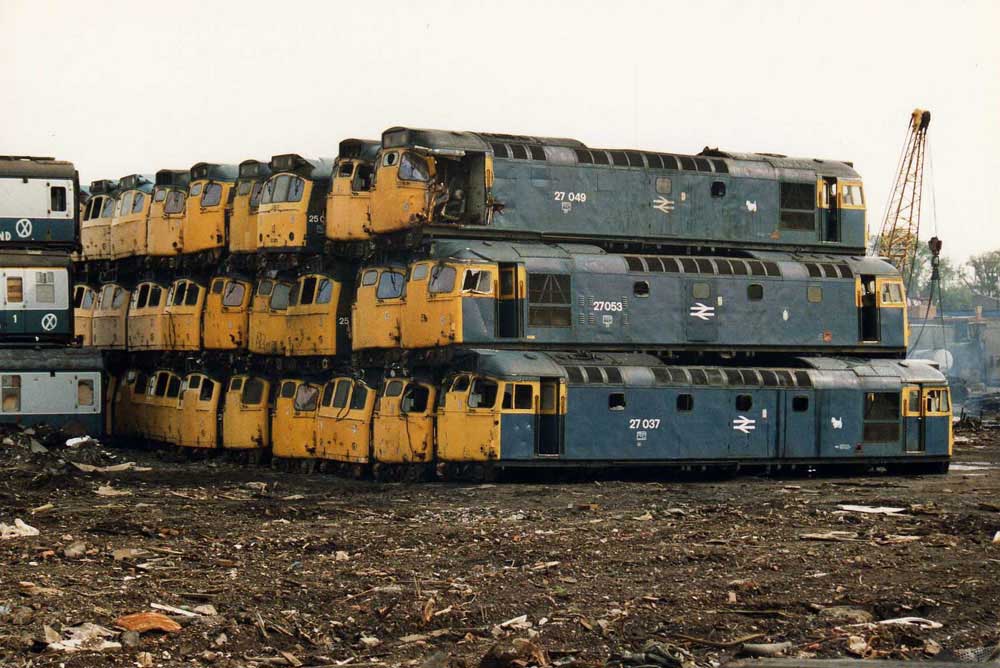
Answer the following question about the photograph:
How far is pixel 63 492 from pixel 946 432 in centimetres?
2568

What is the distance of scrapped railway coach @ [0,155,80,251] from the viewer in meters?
51.9

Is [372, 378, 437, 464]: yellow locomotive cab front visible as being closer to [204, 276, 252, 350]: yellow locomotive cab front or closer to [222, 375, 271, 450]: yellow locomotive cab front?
[222, 375, 271, 450]: yellow locomotive cab front

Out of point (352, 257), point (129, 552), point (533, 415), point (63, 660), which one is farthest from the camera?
point (352, 257)

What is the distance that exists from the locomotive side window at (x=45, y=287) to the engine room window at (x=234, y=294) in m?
6.61

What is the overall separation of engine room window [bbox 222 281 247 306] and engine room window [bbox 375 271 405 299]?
9314 millimetres

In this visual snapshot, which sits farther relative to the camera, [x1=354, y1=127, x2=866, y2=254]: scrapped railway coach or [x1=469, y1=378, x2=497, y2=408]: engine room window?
[x1=354, y1=127, x2=866, y2=254]: scrapped railway coach

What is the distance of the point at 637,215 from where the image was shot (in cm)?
4438

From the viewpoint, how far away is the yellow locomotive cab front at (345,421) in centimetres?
4106

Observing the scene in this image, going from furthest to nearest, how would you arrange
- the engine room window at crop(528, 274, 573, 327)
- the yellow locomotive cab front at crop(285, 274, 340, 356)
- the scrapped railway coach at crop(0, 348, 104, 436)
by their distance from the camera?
the scrapped railway coach at crop(0, 348, 104, 436) → the yellow locomotive cab front at crop(285, 274, 340, 356) → the engine room window at crop(528, 274, 573, 327)

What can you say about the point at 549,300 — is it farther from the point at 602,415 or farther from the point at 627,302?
the point at 602,415

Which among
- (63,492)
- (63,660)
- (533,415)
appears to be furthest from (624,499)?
(63,660)

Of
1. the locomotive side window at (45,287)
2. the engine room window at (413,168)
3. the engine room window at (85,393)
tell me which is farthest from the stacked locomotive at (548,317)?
the locomotive side window at (45,287)

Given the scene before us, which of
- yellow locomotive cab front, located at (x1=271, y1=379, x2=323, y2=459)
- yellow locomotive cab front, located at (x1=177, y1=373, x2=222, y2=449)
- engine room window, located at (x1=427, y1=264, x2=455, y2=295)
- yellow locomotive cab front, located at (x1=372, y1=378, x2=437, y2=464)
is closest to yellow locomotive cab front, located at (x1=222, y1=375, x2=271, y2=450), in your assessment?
yellow locomotive cab front, located at (x1=177, y1=373, x2=222, y2=449)

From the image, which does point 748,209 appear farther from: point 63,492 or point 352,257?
point 63,492
